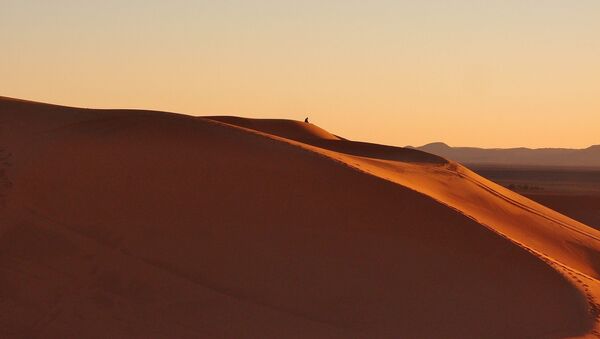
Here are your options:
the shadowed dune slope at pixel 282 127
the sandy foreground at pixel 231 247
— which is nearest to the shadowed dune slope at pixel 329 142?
the shadowed dune slope at pixel 282 127

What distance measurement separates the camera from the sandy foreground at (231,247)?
11391 millimetres

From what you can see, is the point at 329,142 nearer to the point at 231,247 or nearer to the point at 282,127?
the point at 282,127

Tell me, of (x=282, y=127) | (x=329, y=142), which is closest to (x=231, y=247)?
(x=329, y=142)

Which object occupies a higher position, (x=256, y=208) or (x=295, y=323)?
(x=256, y=208)

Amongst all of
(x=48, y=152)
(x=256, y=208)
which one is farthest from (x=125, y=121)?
(x=256, y=208)

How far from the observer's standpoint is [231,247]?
12820mm

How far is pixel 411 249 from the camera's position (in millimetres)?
13750

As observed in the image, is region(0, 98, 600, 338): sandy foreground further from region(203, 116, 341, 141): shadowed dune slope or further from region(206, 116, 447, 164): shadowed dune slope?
region(203, 116, 341, 141): shadowed dune slope

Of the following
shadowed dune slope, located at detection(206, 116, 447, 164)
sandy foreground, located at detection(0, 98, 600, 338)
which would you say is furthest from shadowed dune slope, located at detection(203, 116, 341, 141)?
sandy foreground, located at detection(0, 98, 600, 338)

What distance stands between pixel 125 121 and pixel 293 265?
3.98 m

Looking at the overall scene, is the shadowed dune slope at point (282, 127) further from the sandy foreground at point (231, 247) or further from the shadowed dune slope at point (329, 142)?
the sandy foreground at point (231, 247)

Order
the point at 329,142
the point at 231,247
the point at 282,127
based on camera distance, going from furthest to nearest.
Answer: the point at 282,127 < the point at 329,142 < the point at 231,247

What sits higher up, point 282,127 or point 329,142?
point 282,127

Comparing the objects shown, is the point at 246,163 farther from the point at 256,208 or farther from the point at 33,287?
the point at 33,287
